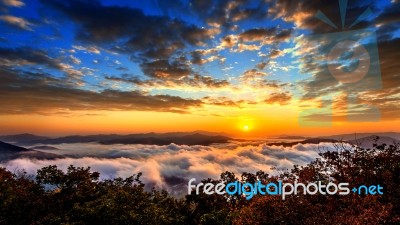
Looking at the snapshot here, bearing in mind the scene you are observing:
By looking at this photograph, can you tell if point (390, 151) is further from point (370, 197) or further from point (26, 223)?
point (26, 223)

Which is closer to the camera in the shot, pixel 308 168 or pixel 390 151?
pixel 390 151

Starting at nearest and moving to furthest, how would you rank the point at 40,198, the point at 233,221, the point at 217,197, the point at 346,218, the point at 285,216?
the point at 346,218
the point at 285,216
the point at 233,221
the point at 40,198
the point at 217,197

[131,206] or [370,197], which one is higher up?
[370,197]

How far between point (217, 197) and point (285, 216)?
9.61m

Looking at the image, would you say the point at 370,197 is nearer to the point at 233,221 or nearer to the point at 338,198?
the point at 338,198

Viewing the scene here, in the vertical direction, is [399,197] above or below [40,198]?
above

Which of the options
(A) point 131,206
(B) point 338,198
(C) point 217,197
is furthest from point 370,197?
(A) point 131,206

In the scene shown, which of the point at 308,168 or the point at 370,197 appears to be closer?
the point at 370,197

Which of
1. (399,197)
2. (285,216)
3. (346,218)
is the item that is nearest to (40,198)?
(285,216)

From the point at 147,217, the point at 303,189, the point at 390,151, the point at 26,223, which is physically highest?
the point at 390,151

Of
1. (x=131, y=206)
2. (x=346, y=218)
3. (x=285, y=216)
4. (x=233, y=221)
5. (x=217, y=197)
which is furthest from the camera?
(x=217, y=197)

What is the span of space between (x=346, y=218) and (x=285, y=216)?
3.57 meters

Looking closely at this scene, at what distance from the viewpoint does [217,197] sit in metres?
26.8

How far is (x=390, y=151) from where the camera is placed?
25281 millimetres
